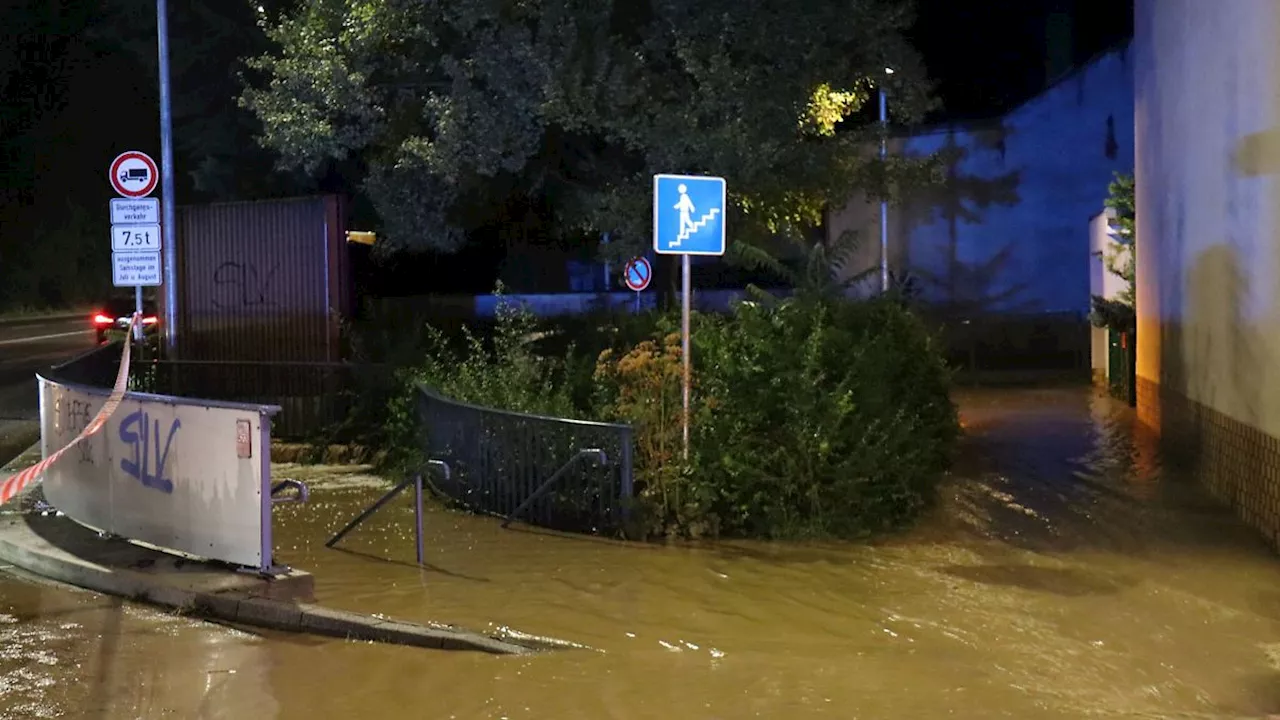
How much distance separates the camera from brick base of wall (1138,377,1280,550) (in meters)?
9.91

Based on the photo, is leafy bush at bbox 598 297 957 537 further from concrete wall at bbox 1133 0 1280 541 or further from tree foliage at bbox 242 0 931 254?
tree foliage at bbox 242 0 931 254

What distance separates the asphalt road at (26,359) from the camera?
1798cm

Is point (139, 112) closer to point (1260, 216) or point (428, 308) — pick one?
point (428, 308)

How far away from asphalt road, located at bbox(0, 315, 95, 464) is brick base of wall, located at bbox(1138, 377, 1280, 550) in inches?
520

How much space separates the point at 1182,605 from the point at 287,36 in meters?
13.3

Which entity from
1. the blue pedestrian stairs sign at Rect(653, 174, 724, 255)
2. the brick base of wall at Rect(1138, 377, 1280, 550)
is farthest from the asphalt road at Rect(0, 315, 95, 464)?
the brick base of wall at Rect(1138, 377, 1280, 550)

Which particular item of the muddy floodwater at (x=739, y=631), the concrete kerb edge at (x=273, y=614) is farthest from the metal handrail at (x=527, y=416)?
the concrete kerb edge at (x=273, y=614)

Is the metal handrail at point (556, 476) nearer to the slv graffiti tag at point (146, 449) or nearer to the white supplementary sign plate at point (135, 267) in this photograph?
the slv graffiti tag at point (146, 449)

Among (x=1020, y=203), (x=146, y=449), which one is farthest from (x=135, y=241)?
(x=1020, y=203)

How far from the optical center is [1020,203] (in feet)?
99.9

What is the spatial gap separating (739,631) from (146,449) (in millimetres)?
4879

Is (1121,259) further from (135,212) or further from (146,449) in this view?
(146,449)

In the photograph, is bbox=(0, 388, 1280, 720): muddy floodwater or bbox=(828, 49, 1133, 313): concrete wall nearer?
bbox=(0, 388, 1280, 720): muddy floodwater

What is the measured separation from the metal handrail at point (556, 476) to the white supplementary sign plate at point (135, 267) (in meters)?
5.60
